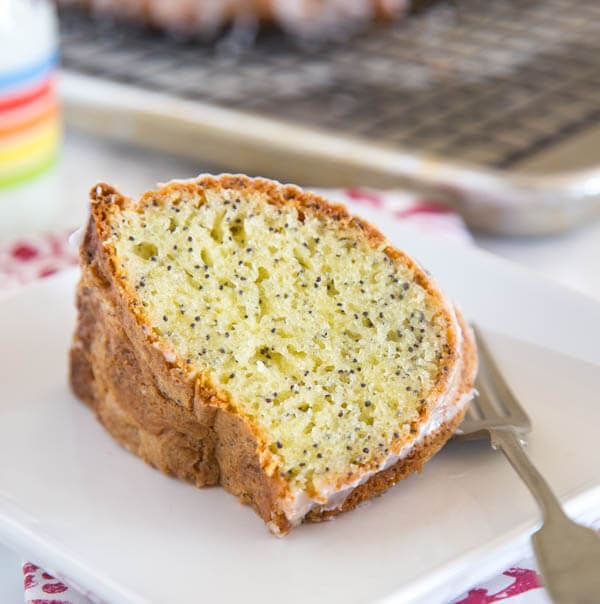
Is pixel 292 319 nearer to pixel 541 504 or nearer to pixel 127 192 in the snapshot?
pixel 541 504

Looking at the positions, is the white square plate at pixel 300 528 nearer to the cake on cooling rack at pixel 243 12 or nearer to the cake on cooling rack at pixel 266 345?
the cake on cooling rack at pixel 266 345

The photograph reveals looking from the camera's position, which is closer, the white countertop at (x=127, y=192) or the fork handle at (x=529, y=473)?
the fork handle at (x=529, y=473)

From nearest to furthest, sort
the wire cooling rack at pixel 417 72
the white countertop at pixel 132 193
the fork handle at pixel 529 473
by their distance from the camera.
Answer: the fork handle at pixel 529 473
the white countertop at pixel 132 193
the wire cooling rack at pixel 417 72

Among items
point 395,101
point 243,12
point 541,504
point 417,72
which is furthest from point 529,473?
point 243,12

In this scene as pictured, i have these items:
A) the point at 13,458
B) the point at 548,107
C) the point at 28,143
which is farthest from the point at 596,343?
the point at 28,143

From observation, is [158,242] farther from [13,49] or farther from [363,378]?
[13,49]

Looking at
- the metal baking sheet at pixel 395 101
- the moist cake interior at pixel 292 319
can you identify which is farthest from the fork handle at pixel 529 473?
the metal baking sheet at pixel 395 101

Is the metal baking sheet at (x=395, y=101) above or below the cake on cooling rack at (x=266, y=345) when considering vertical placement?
below

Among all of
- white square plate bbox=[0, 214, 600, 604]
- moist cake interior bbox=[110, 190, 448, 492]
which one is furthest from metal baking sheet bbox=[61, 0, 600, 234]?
moist cake interior bbox=[110, 190, 448, 492]
